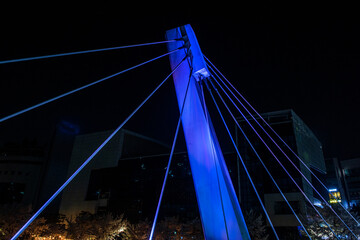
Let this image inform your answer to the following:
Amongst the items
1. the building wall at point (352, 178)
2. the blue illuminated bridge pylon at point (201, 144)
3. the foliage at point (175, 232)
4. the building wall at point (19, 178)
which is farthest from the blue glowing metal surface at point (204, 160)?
the building wall at point (352, 178)

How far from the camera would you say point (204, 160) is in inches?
312

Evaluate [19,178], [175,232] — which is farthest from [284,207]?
[19,178]

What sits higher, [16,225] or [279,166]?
[279,166]

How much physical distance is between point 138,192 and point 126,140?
463 inches

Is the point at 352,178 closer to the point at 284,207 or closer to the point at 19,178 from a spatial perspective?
the point at 284,207

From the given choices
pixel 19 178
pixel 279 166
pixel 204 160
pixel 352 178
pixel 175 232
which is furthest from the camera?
pixel 352 178

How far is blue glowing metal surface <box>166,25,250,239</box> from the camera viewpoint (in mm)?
7172

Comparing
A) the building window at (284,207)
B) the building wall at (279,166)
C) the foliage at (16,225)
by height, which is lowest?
the foliage at (16,225)

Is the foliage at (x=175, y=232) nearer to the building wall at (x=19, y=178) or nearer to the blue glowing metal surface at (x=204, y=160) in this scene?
the blue glowing metal surface at (x=204, y=160)

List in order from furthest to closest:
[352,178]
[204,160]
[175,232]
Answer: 1. [352,178]
2. [175,232]
3. [204,160]

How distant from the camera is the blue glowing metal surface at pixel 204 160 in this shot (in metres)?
7.17

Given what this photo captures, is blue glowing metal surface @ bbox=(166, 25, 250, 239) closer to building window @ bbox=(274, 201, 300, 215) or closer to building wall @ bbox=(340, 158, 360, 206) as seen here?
building window @ bbox=(274, 201, 300, 215)

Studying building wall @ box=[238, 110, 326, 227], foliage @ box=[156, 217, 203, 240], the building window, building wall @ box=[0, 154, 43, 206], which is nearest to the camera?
foliage @ box=[156, 217, 203, 240]

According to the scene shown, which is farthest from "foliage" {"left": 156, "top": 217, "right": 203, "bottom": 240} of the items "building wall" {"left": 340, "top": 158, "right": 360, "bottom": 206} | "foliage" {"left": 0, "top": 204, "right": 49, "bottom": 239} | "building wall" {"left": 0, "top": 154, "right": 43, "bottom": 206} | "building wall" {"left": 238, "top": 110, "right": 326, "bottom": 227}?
"building wall" {"left": 340, "top": 158, "right": 360, "bottom": 206}
